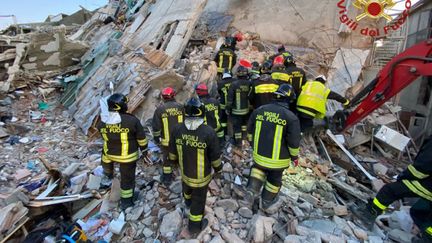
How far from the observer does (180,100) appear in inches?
240

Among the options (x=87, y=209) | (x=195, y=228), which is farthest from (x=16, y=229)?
(x=195, y=228)

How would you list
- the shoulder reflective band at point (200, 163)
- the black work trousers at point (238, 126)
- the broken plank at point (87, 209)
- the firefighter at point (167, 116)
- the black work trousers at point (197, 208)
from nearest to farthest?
the shoulder reflective band at point (200, 163) → the black work trousers at point (197, 208) → the broken plank at point (87, 209) → the firefighter at point (167, 116) → the black work trousers at point (238, 126)

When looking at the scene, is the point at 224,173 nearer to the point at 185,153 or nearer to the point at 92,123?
the point at 185,153

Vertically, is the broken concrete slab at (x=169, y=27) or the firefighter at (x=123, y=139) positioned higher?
the broken concrete slab at (x=169, y=27)

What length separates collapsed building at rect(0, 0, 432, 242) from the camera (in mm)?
3529

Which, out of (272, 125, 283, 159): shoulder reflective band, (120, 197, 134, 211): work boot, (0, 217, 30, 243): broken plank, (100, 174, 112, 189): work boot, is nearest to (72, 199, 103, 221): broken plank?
(100, 174, 112, 189): work boot

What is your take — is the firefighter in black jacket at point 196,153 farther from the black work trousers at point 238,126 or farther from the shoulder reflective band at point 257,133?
the black work trousers at point 238,126

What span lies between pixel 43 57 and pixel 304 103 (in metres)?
8.79

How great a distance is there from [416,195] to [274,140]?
1.65m

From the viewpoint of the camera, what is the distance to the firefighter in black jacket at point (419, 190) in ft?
9.76

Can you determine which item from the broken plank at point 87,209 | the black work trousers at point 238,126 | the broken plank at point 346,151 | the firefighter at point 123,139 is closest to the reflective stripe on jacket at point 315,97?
the black work trousers at point 238,126

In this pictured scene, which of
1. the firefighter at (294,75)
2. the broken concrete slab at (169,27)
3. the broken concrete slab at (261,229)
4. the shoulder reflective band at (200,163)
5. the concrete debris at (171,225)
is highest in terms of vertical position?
the broken concrete slab at (169,27)

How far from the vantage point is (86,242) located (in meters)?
3.36

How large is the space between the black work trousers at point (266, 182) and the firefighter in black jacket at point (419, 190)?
4.05 feet
